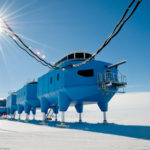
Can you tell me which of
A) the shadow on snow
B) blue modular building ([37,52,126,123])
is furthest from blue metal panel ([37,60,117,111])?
the shadow on snow

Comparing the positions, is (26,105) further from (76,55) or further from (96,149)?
(96,149)

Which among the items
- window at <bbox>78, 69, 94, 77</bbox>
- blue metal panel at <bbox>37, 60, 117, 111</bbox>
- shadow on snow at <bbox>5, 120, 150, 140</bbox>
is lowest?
shadow on snow at <bbox>5, 120, 150, 140</bbox>

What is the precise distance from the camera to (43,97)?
2497cm

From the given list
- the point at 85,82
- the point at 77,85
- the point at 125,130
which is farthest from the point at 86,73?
the point at 125,130

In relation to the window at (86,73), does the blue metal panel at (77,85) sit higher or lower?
lower

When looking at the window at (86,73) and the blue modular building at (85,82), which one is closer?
the blue modular building at (85,82)

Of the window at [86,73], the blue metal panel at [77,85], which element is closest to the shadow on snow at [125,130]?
the blue metal panel at [77,85]

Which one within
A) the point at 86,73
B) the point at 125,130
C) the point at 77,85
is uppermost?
the point at 86,73

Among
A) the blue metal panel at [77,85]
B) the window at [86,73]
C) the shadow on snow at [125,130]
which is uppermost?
the window at [86,73]

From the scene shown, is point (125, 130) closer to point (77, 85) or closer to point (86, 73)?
point (77, 85)

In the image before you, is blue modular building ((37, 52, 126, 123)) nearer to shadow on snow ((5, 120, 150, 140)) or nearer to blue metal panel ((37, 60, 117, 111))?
blue metal panel ((37, 60, 117, 111))

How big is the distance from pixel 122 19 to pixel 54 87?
701 inches

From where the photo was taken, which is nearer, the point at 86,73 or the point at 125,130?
the point at 125,130

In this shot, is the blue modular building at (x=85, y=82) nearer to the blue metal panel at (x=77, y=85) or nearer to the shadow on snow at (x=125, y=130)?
the blue metal panel at (x=77, y=85)
